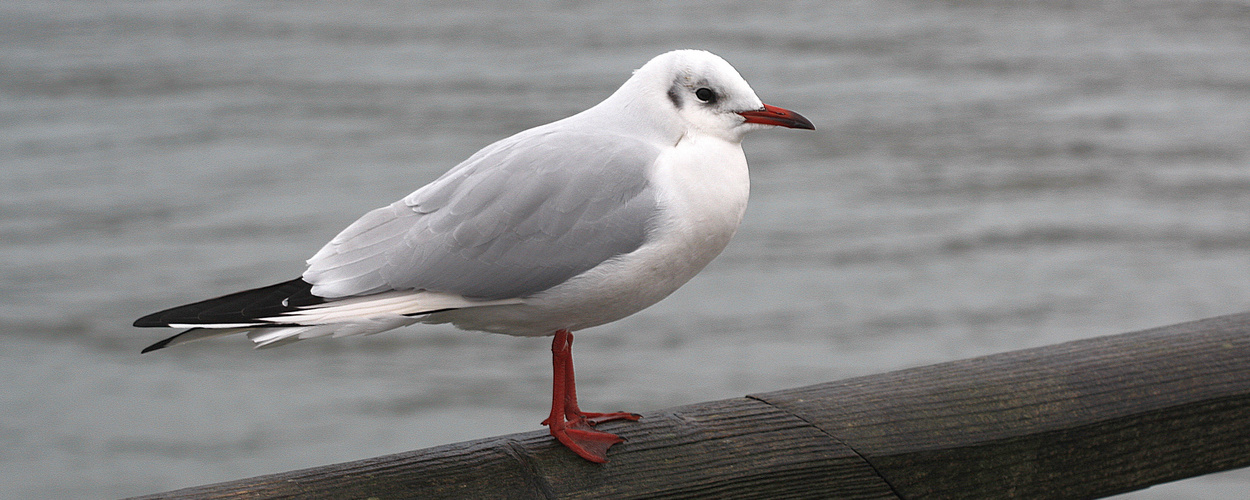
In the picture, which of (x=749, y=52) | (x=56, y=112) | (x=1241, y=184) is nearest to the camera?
(x=1241, y=184)

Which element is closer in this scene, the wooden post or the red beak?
the wooden post

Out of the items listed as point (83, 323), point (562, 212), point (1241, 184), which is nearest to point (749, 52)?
point (1241, 184)

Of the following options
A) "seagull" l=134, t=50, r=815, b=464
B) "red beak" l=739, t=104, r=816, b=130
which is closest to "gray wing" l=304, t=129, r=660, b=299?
"seagull" l=134, t=50, r=815, b=464

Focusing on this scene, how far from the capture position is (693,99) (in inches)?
59.6

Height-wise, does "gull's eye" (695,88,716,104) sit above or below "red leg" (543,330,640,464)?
above

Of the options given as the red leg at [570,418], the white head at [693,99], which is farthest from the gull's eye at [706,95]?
the red leg at [570,418]

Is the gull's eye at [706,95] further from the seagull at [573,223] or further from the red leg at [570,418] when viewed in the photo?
the red leg at [570,418]

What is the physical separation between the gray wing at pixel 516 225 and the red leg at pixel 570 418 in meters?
0.14

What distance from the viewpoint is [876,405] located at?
146cm

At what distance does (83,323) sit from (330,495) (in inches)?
146

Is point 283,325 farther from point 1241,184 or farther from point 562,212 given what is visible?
point 1241,184

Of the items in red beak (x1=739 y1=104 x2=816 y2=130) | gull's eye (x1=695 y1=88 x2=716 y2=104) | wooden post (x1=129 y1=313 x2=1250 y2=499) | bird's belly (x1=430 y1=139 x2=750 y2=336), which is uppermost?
gull's eye (x1=695 y1=88 x2=716 y2=104)

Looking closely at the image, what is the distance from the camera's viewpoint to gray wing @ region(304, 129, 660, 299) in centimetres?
148

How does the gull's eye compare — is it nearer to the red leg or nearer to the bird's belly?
the bird's belly
